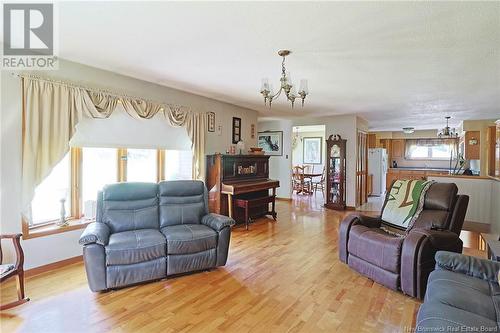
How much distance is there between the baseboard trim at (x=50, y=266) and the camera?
2.93m

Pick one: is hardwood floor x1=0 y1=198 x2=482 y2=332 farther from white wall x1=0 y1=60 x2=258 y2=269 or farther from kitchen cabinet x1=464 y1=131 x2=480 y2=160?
kitchen cabinet x1=464 y1=131 x2=480 y2=160

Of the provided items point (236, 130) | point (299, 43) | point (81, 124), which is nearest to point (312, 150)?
point (236, 130)

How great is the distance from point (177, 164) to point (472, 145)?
25.4 feet

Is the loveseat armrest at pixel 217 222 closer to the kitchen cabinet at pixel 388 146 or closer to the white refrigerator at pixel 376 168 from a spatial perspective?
the white refrigerator at pixel 376 168

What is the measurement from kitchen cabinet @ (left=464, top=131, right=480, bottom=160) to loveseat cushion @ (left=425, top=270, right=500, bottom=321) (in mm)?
7097

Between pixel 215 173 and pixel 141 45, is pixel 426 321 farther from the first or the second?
pixel 215 173

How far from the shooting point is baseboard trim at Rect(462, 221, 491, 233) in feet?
16.8

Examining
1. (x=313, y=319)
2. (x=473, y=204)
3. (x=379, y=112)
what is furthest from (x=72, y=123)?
(x=473, y=204)

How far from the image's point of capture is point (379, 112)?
20.9 ft

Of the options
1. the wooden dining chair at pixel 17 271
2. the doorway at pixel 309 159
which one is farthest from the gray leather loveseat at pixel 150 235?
the doorway at pixel 309 159

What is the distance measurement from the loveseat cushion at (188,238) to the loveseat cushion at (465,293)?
204cm

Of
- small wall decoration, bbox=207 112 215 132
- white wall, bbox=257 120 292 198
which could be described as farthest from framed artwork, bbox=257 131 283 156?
small wall decoration, bbox=207 112 215 132

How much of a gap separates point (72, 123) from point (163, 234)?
1.69 meters

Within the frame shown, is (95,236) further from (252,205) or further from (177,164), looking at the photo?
(252,205)
